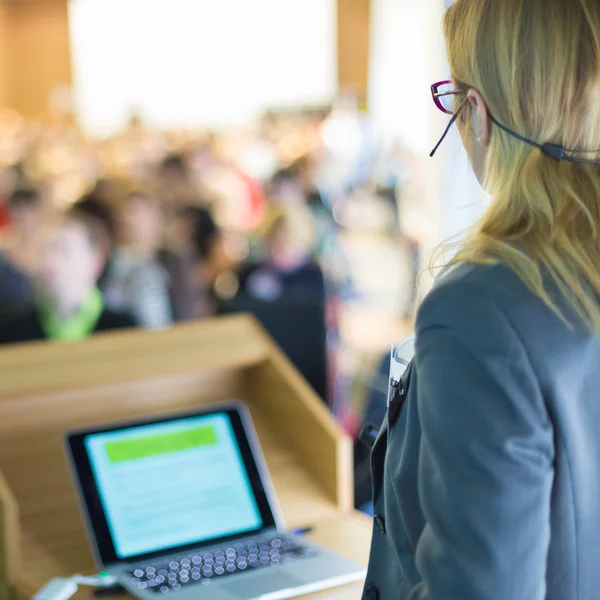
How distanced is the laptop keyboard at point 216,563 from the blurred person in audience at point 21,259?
7.88 ft

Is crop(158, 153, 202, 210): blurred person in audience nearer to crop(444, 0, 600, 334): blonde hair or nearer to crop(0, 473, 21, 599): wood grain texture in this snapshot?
crop(0, 473, 21, 599): wood grain texture

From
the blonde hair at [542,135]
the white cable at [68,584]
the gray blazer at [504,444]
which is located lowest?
the white cable at [68,584]

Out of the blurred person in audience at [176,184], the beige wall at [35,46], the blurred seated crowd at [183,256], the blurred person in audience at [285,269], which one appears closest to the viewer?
the blurred seated crowd at [183,256]

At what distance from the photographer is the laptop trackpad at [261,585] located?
1.35 m

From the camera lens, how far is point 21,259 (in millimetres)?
3881

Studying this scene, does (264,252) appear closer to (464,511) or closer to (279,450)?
(279,450)

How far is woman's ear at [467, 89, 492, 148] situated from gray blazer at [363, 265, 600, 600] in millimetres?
141

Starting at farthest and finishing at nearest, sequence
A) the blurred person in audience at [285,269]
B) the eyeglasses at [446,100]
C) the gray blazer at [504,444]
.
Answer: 1. the blurred person in audience at [285,269]
2. the eyeglasses at [446,100]
3. the gray blazer at [504,444]

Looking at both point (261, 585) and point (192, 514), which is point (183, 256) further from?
point (261, 585)

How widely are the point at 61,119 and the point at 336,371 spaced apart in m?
9.84

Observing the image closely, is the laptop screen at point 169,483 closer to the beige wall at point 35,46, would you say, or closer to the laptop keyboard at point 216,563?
the laptop keyboard at point 216,563

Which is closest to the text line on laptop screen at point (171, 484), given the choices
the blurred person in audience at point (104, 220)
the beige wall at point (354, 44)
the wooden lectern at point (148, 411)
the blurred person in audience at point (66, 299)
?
the wooden lectern at point (148, 411)

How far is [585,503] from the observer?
0.82m

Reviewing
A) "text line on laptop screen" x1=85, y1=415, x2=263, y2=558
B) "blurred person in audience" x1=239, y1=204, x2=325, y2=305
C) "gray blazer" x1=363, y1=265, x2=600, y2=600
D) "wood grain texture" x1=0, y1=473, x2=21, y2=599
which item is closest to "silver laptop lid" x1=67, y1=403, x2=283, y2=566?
"text line on laptop screen" x1=85, y1=415, x2=263, y2=558
